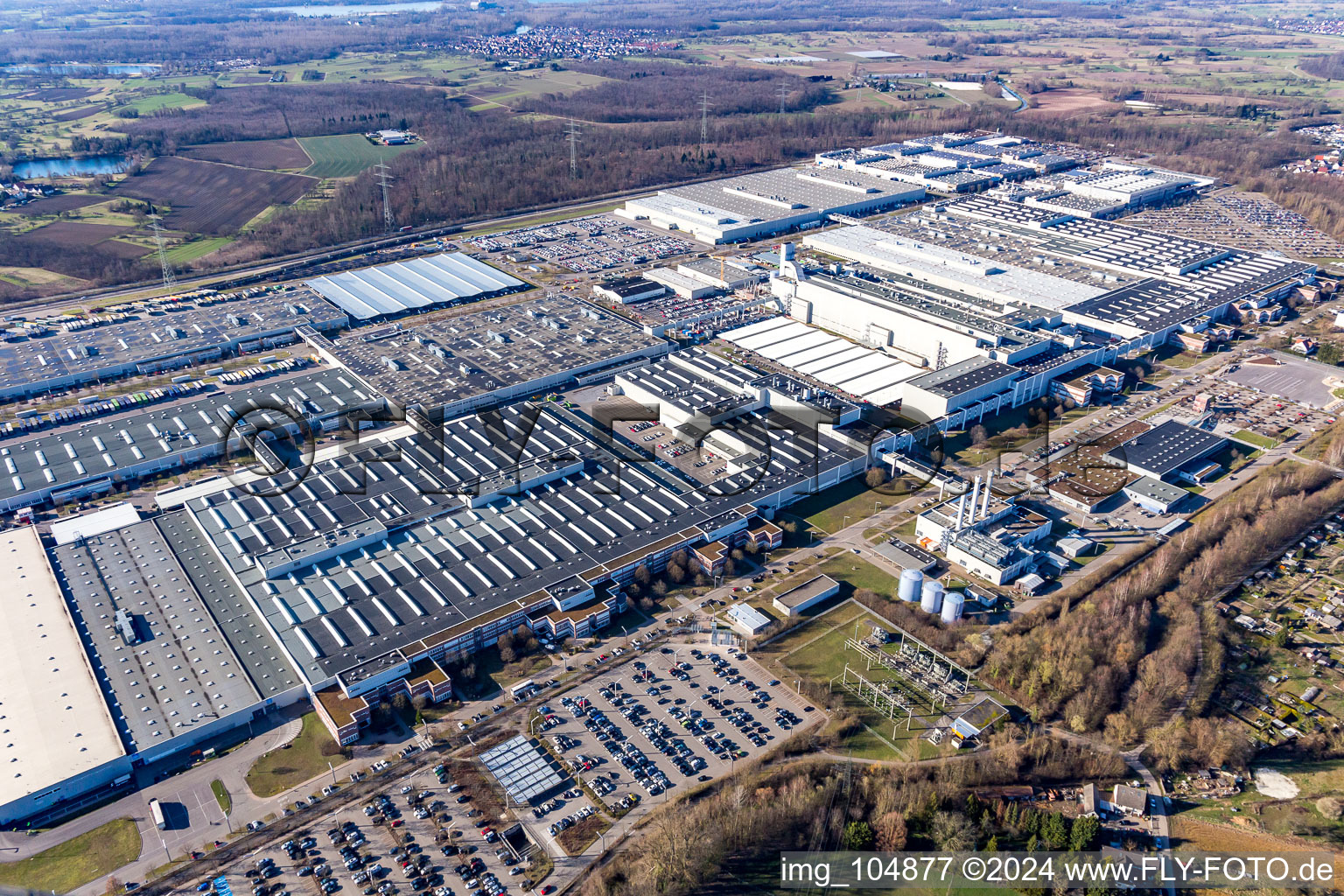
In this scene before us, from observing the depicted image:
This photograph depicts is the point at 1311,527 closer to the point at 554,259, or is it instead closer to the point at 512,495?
the point at 512,495

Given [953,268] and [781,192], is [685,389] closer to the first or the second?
[953,268]

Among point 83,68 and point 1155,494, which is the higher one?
point 83,68

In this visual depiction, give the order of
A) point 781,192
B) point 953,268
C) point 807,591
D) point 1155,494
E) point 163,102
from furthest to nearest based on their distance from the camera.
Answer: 1. point 163,102
2. point 781,192
3. point 953,268
4. point 1155,494
5. point 807,591

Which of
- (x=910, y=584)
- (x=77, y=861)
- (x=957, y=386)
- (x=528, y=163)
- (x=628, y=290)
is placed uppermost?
(x=528, y=163)

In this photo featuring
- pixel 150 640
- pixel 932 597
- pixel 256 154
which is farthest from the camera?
pixel 256 154

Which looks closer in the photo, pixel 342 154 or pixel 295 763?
pixel 295 763

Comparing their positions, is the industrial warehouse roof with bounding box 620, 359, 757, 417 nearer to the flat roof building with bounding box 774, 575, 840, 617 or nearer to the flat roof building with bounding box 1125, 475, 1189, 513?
the flat roof building with bounding box 774, 575, 840, 617

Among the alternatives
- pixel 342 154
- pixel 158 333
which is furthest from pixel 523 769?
pixel 342 154

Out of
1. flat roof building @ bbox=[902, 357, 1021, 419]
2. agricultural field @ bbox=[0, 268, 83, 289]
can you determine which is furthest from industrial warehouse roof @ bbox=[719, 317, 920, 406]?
agricultural field @ bbox=[0, 268, 83, 289]
